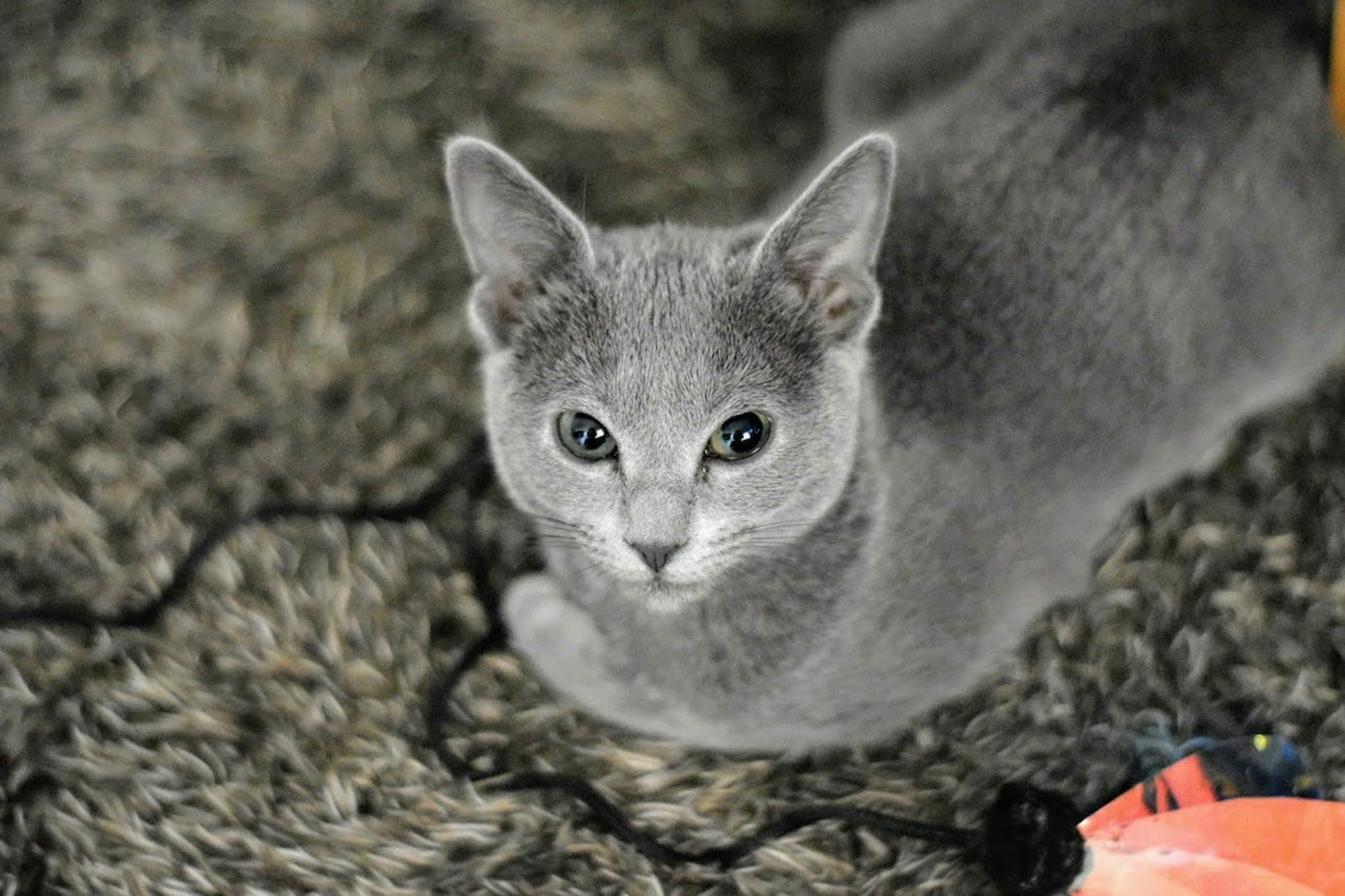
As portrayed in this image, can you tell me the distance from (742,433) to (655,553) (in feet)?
0.48

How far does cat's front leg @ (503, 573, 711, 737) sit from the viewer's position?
144 cm

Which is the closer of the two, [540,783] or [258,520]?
[540,783]

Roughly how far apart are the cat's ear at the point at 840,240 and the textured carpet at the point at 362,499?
0.58 metres

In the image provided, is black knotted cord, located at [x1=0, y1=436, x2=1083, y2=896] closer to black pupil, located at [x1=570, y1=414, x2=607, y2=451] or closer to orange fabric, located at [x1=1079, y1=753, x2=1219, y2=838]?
orange fabric, located at [x1=1079, y1=753, x2=1219, y2=838]

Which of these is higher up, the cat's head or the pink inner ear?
the pink inner ear

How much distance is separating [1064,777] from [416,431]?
3.19ft

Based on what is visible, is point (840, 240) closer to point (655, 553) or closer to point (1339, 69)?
point (655, 553)

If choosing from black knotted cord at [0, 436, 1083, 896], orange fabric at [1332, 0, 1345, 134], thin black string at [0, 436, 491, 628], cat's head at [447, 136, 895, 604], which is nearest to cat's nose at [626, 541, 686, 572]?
cat's head at [447, 136, 895, 604]

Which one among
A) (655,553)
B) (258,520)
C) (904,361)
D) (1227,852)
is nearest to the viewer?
(655,553)

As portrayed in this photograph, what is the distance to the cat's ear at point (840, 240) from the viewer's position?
1.11 metres

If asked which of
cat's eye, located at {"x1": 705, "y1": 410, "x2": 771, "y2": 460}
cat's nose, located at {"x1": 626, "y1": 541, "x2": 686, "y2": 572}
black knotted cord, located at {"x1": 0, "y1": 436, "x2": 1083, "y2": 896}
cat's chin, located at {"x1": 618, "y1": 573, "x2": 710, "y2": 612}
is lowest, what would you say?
black knotted cord, located at {"x1": 0, "y1": 436, "x2": 1083, "y2": 896}

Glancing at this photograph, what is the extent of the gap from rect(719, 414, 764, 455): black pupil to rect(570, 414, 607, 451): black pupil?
0.12m

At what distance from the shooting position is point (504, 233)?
119 centimetres

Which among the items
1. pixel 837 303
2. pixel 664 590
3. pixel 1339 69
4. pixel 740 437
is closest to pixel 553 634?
pixel 664 590
